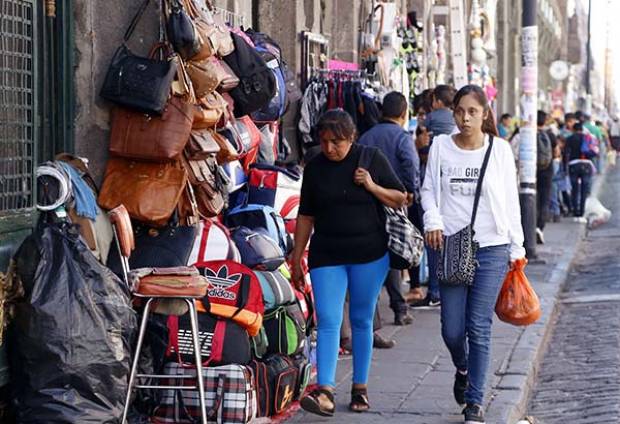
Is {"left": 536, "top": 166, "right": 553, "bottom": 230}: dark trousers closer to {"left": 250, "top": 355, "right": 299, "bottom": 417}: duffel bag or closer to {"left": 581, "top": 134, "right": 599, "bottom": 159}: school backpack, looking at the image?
{"left": 581, "top": 134, "right": 599, "bottom": 159}: school backpack

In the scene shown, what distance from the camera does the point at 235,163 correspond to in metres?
9.34

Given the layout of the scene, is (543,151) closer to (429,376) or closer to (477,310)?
(429,376)

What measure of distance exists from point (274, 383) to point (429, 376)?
6.21ft

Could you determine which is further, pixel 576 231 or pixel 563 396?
pixel 576 231

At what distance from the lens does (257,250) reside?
8469 mm

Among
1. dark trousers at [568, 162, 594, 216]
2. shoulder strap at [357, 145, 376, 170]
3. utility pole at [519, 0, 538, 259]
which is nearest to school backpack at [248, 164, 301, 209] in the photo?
shoulder strap at [357, 145, 376, 170]

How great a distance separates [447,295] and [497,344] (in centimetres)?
341

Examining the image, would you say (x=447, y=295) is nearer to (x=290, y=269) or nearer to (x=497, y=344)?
(x=290, y=269)

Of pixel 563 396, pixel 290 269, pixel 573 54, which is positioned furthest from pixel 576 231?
pixel 573 54

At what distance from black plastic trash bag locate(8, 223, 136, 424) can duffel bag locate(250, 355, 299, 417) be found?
126 centimetres

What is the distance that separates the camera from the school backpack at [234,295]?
7.57m

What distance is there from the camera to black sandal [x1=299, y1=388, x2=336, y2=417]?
7.89 metres

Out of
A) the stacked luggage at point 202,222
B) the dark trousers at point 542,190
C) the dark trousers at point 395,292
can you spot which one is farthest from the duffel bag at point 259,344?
the dark trousers at point 542,190

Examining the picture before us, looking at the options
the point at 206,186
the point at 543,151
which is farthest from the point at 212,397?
the point at 543,151
